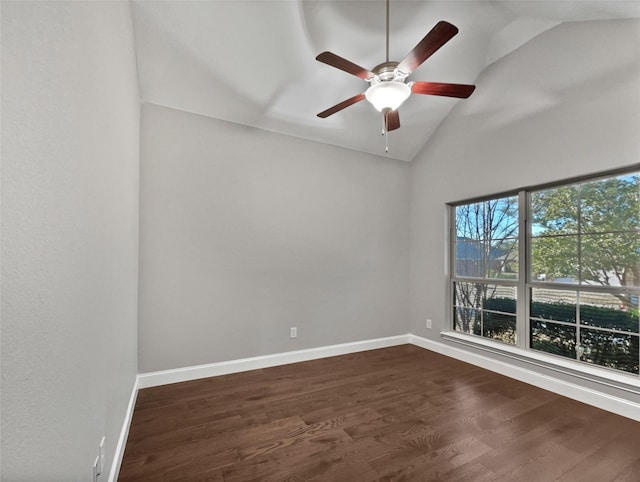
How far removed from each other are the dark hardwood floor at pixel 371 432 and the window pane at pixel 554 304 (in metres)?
0.73

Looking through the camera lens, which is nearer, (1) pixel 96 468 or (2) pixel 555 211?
(1) pixel 96 468

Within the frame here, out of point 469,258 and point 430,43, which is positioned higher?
point 430,43

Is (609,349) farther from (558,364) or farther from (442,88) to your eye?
(442,88)

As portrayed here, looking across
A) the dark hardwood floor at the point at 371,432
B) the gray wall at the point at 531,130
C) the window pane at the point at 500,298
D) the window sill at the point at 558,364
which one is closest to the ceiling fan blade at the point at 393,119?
the gray wall at the point at 531,130

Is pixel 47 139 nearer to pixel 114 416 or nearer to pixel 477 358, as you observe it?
pixel 114 416

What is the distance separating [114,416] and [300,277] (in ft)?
7.32

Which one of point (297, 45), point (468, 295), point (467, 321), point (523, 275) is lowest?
point (467, 321)

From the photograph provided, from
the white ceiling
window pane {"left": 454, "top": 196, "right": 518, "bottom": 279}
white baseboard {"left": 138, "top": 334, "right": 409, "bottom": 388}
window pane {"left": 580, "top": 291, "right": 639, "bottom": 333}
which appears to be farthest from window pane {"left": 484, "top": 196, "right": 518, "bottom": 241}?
white baseboard {"left": 138, "top": 334, "right": 409, "bottom": 388}

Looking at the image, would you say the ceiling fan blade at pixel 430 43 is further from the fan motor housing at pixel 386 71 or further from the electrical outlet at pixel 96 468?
the electrical outlet at pixel 96 468

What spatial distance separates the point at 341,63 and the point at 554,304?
2.98 meters

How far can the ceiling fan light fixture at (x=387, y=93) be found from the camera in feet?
6.37

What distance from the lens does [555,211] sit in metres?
2.92

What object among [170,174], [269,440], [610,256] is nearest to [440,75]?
[610,256]

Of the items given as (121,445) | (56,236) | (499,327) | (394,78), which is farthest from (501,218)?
(121,445)
